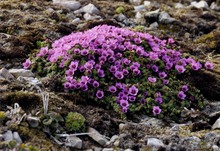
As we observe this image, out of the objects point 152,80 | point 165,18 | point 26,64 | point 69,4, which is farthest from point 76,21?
point 152,80

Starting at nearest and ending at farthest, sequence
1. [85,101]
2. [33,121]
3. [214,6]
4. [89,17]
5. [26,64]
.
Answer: [33,121] < [85,101] < [26,64] < [89,17] < [214,6]

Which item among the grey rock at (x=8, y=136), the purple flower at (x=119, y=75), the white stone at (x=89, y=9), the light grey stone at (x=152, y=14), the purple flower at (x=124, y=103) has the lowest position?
the purple flower at (x=124, y=103)

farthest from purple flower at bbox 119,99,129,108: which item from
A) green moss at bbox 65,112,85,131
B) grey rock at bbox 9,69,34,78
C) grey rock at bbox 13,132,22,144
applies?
grey rock at bbox 13,132,22,144

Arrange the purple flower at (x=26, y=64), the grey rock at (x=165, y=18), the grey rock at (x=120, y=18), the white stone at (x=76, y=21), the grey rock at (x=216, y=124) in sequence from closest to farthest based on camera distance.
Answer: the grey rock at (x=216, y=124), the purple flower at (x=26, y=64), the white stone at (x=76, y=21), the grey rock at (x=120, y=18), the grey rock at (x=165, y=18)

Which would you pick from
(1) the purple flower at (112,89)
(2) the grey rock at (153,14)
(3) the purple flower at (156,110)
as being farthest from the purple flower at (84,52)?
(2) the grey rock at (153,14)

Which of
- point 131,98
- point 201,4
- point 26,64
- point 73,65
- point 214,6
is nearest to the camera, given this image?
point 131,98

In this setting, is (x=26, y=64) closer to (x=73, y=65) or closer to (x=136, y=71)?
(x=73, y=65)

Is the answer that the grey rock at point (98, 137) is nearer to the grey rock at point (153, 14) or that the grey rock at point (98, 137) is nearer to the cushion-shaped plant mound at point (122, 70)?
the cushion-shaped plant mound at point (122, 70)

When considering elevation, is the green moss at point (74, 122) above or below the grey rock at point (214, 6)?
below
